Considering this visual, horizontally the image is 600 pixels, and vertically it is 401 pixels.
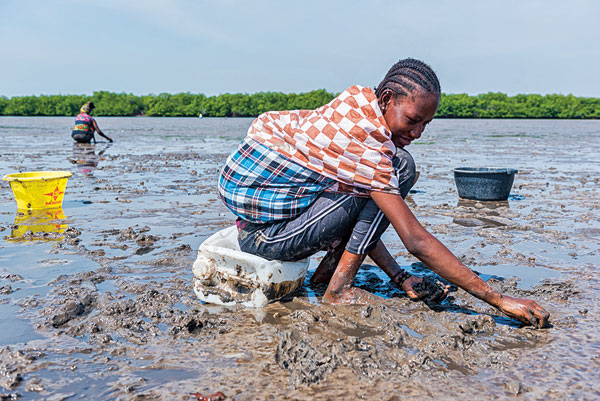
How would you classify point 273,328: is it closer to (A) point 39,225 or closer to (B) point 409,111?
(B) point 409,111

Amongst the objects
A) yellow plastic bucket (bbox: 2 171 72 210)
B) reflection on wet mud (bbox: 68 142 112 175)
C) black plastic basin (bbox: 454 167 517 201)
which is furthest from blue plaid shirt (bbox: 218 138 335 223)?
reflection on wet mud (bbox: 68 142 112 175)

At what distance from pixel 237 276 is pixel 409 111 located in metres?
1.26

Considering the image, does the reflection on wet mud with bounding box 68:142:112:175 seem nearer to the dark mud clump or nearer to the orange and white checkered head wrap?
the orange and white checkered head wrap

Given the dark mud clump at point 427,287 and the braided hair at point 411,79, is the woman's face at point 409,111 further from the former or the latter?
the dark mud clump at point 427,287

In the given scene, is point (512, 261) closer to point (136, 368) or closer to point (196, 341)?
point (196, 341)

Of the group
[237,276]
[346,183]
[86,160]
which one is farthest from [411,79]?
[86,160]

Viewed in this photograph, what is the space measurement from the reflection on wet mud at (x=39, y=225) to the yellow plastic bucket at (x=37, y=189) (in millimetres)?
84

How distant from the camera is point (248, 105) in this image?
67.8 metres

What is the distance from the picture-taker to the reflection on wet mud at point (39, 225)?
4.19 m

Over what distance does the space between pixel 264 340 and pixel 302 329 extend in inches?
8.4

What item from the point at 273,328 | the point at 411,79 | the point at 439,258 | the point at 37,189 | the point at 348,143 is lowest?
the point at 273,328

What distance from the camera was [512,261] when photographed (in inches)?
146

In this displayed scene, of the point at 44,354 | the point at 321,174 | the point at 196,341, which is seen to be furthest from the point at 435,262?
the point at 44,354

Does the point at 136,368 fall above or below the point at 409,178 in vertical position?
below
